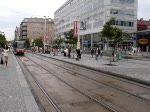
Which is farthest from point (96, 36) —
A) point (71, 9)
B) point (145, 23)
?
point (71, 9)

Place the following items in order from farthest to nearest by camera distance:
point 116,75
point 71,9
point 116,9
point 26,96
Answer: point 71,9 < point 116,9 < point 116,75 < point 26,96

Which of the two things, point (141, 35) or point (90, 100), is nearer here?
point (90, 100)

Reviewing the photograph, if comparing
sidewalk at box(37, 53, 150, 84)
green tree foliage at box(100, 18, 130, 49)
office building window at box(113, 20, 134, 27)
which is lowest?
sidewalk at box(37, 53, 150, 84)

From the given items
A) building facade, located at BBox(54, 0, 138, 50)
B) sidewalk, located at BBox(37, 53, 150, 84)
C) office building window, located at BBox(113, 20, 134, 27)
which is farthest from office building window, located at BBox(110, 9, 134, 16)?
sidewalk, located at BBox(37, 53, 150, 84)

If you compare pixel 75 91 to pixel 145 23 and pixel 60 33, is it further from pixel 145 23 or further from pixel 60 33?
pixel 60 33

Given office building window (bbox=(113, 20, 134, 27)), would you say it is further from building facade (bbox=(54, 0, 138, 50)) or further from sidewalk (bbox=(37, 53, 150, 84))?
sidewalk (bbox=(37, 53, 150, 84))

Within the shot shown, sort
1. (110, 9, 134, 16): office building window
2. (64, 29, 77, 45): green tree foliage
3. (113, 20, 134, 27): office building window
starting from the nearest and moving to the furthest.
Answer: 1. (64, 29, 77, 45): green tree foliage
2. (110, 9, 134, 16): office building window
3. (113, 20, 134, 27): office building window

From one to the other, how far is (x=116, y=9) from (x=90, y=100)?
75458mm

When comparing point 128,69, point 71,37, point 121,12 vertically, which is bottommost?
point 128,69

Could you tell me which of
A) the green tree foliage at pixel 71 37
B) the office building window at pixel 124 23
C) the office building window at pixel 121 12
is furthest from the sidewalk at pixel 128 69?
the office building window at pixel 124 23

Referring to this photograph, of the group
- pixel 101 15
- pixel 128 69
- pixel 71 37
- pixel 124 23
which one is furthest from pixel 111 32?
pixel 124 23

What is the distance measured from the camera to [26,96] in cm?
1002

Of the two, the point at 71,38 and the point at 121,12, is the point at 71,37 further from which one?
the point at 121,12

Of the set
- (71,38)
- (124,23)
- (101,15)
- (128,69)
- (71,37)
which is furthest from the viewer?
(124,23)
